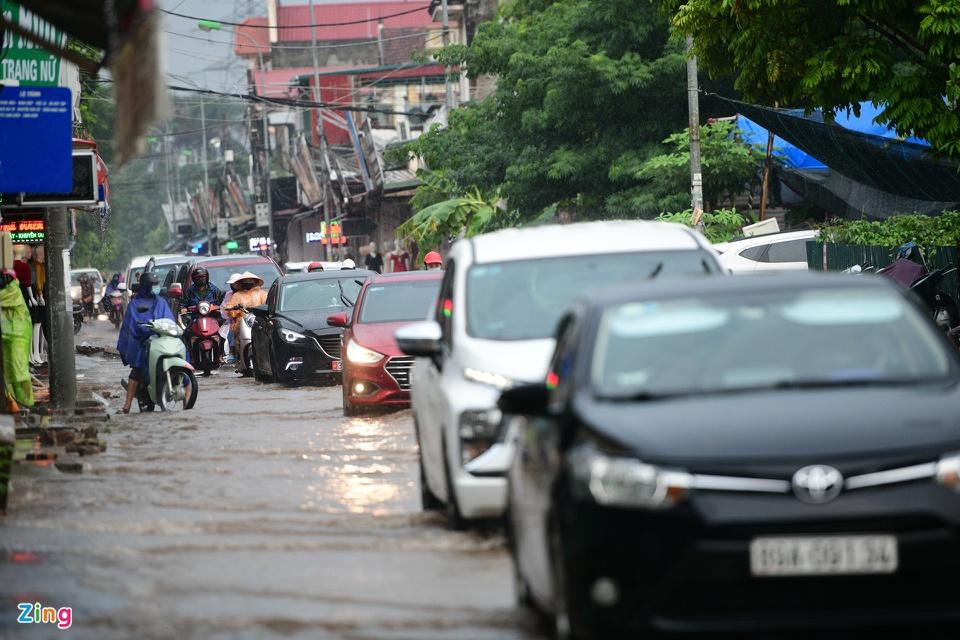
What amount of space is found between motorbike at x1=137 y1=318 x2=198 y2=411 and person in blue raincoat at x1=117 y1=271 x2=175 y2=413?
0.11 meters

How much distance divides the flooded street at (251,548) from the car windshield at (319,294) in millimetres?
9540

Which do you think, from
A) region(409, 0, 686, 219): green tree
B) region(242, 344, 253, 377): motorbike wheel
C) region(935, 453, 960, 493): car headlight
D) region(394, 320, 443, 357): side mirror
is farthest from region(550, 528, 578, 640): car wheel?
region(409, 0, 686, 219): green tree

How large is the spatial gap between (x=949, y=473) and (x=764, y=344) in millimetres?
1142

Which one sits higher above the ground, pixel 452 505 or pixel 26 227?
pixel 26 227

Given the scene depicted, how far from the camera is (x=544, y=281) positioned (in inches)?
420

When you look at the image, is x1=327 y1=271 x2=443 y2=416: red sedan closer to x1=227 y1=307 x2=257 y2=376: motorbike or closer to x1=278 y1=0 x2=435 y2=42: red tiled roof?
x1=227 y1=307 x2=257 y2=376: motorbike

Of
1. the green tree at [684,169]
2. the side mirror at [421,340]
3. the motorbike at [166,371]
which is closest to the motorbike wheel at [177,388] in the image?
the motorbike at [166,371]

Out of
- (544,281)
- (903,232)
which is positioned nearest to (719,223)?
(903,232)

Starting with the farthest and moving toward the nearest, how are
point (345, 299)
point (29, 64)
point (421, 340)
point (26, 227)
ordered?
point (26, 227), point (345, 299), point (29, 64), point (421, 340)

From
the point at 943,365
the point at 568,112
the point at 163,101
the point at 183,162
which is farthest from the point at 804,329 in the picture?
the point at 183,162

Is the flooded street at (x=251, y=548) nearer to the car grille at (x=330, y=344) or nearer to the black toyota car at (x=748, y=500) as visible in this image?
the black toyota car at (x=748, y=500)

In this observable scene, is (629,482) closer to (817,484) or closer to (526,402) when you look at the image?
(817,484)

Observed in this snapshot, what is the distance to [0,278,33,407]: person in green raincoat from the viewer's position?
19844 mm

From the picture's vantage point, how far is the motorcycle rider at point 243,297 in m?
30.3
